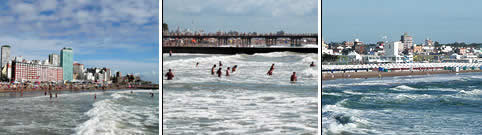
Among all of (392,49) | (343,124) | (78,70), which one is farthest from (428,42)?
(78,70)

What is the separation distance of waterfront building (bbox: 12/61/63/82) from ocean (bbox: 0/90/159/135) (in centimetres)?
32

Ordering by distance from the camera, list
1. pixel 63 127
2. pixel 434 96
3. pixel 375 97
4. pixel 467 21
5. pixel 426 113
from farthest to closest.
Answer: pixel 434 96
pixel 375 97
pixel 426 113
pixel 63 127
pixel 467 21

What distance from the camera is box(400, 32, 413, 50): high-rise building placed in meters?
4.07

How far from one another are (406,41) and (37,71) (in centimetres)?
380

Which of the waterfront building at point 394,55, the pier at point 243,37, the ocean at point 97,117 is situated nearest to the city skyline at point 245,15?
the pier at point 243,37

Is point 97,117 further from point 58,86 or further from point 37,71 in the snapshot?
point 37,71

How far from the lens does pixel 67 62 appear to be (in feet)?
13.2

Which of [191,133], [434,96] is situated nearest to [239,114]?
[191,133]

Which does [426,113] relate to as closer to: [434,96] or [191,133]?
[434,96]

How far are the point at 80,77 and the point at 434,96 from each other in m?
5.41

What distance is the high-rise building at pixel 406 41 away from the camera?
4.07m

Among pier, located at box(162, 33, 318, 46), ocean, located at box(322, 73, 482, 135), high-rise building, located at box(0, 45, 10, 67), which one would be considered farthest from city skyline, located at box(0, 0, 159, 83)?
ocean, located at box(322, 73, 482, 135)

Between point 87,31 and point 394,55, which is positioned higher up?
point 87,31

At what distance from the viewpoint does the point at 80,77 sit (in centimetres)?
421
